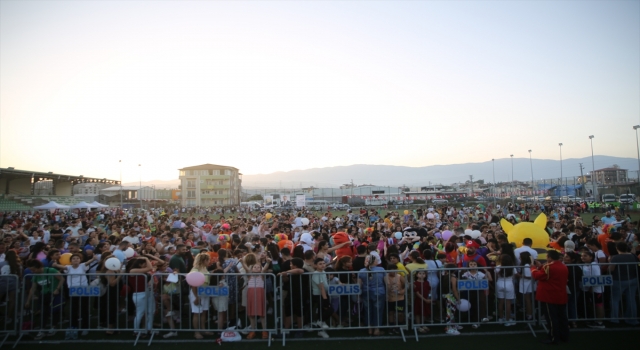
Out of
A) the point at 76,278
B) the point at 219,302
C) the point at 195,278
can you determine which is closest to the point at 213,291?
the point at 219,302

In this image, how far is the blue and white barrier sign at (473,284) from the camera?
22.3 ft

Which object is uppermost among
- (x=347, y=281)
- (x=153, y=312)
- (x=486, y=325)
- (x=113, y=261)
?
(x=113, y=261)

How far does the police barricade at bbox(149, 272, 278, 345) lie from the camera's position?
22.0ft

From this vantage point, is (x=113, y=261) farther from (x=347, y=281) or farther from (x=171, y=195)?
(x=171, y=195)

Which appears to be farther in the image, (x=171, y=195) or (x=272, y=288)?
(x=171, y=195)

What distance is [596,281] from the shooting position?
6.95m

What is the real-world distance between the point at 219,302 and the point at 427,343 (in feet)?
12.2

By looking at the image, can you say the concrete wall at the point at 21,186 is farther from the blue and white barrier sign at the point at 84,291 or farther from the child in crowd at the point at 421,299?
the child in crowd at the point at 421,299

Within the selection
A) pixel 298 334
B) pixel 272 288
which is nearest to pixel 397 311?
pixel 298 334

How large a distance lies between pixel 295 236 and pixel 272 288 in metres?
6.72

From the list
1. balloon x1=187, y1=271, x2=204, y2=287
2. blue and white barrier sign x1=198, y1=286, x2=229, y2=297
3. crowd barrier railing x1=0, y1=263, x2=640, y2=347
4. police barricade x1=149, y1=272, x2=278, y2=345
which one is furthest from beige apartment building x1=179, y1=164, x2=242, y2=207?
balloon x1=187, y1=271, x2=204, y2=287

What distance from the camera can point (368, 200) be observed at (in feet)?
215

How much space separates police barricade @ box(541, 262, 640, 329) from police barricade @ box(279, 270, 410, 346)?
272 centimetres

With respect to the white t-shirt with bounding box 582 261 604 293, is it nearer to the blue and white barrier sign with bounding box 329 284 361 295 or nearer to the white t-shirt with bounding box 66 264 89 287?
the blue and white barrier sign with bounding box 329 284 361 295
